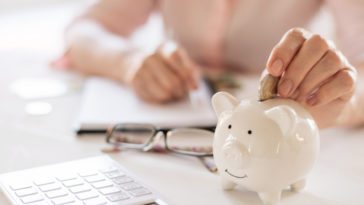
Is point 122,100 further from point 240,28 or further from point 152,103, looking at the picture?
point 240,28

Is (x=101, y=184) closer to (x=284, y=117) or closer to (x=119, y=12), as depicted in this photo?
(x=284, y=117)

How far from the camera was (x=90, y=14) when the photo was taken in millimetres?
1249

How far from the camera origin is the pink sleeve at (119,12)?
1.23 m

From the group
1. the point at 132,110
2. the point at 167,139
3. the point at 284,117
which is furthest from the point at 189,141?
the point at 284,117

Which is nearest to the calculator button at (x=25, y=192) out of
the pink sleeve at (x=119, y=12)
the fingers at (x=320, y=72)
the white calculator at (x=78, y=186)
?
the white calculator at (x=78, y=186)

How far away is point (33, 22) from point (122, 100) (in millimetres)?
1028

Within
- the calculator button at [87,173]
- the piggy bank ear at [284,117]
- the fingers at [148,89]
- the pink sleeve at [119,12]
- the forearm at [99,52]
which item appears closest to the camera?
the piggy bank ear at [284,117]

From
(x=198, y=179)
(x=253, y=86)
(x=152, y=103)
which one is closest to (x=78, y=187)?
(x=198, y=179)

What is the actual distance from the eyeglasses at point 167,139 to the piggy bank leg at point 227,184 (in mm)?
100

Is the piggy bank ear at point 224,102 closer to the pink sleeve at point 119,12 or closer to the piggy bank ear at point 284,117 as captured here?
the piggy bank ear at point 284,117

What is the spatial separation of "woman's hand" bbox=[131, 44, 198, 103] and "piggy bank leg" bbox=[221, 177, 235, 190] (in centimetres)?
35

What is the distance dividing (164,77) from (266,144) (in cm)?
44

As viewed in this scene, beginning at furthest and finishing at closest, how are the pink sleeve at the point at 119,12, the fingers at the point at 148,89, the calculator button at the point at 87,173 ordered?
the pink sleeve at the point at 119,12 → the fingers at the point at 148,89 → the calculator button at the point at 87,173

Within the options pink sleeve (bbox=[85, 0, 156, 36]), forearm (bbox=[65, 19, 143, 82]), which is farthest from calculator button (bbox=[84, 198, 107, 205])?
pink sleeve (bbox=[85, 0, 156, 36])
